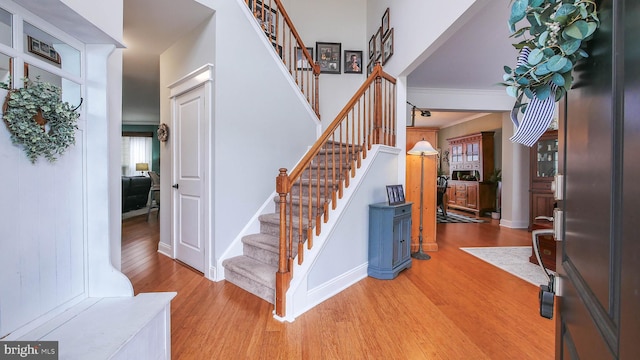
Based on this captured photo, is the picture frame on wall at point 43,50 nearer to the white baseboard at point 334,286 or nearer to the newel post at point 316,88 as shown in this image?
the white baseboard at point 334,286

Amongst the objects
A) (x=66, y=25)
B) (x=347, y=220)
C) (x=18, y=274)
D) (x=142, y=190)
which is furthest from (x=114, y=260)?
(x=142, y=190)

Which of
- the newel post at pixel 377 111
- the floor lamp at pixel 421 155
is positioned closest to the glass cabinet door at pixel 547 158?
the floor lamp at pixel 421 155

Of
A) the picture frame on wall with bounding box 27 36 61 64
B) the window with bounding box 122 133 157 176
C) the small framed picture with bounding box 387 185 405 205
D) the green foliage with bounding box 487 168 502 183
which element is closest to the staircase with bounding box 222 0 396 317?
the small framed picture with bounding box 387 185 405 205

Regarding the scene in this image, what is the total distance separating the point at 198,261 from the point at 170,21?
257cm

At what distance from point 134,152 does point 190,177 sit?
8.05 metres

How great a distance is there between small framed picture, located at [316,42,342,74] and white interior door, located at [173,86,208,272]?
8.30 feet

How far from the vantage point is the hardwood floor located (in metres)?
1.65

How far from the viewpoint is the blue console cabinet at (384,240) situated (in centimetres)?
273

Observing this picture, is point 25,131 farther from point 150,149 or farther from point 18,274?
point 150,149

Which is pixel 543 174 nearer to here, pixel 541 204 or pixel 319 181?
pixel 541 204

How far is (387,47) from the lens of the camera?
369 cm

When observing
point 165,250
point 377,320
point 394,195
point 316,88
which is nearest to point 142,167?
point 165,250

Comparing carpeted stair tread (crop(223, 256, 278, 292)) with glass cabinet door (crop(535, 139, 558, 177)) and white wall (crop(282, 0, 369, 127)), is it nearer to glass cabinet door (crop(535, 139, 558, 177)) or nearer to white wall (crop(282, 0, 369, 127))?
white wall (crop(282, 0, 369, 127))

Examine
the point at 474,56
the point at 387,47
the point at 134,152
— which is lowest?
the point at 134,152
